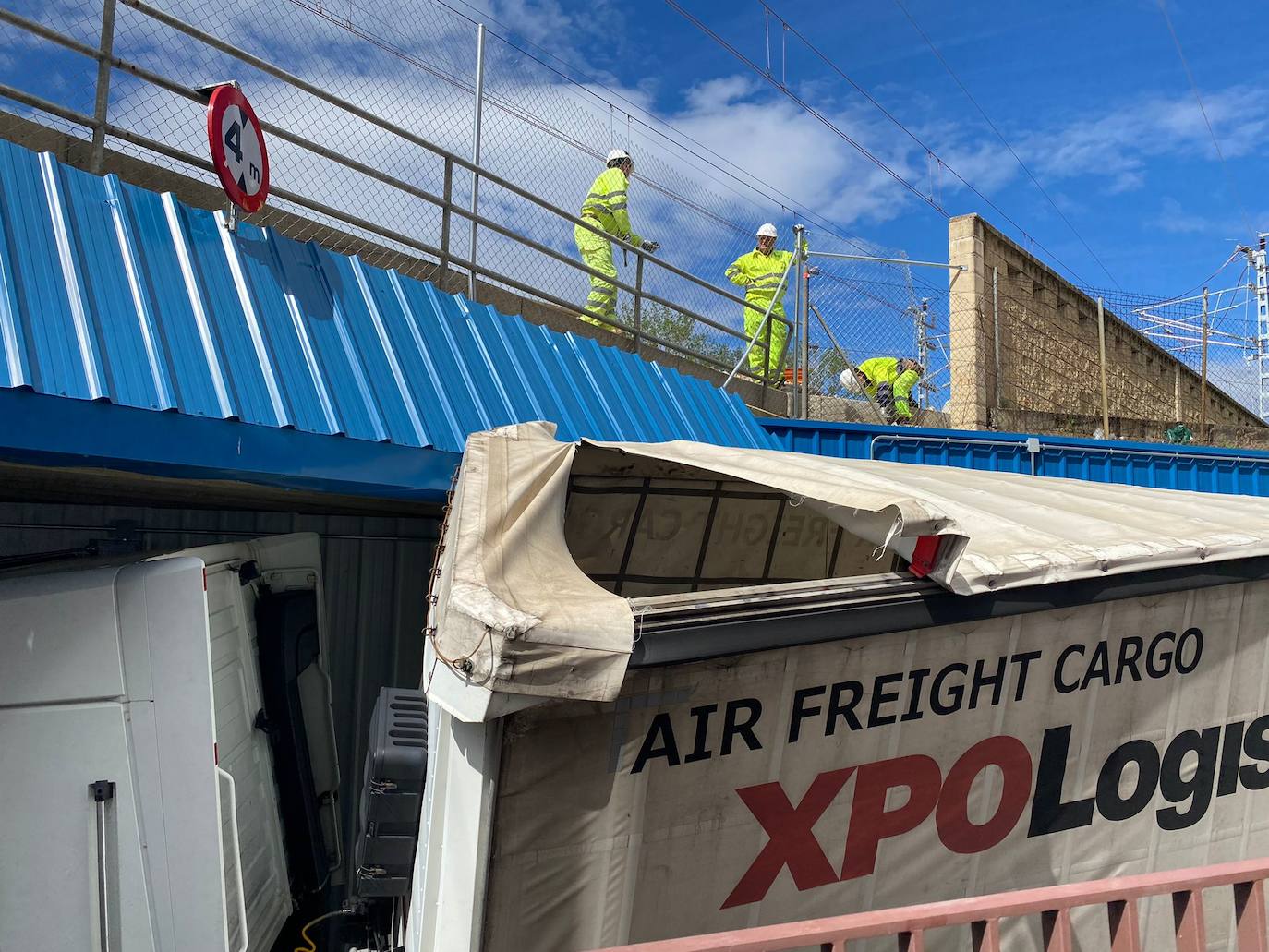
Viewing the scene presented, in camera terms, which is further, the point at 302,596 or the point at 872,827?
the point at 302,596

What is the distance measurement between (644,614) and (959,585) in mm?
1266

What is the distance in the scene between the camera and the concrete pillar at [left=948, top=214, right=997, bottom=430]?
13891mm

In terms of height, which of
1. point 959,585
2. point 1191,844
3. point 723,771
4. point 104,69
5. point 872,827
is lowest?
point 1191,844

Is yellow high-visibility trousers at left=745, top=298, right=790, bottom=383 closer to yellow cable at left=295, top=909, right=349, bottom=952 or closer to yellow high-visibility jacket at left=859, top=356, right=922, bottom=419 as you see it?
yellow high-visibility jacket at left=859, top=356, right=922, bottom=419

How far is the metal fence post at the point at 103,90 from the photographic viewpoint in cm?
516

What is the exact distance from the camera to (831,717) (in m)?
3.32

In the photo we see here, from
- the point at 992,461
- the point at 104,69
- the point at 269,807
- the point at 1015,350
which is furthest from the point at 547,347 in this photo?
the point at 1015,350

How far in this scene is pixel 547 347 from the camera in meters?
7.29

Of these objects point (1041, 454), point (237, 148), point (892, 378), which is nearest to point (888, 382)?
point (892, 378)

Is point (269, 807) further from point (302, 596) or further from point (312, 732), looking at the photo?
point (302, 596)

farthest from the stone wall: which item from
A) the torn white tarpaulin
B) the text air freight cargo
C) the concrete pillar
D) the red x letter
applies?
the red x letter

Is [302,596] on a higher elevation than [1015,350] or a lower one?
lower

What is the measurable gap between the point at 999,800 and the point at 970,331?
1151cm

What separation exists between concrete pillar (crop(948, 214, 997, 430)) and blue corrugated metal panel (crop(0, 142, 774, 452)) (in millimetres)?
8643
